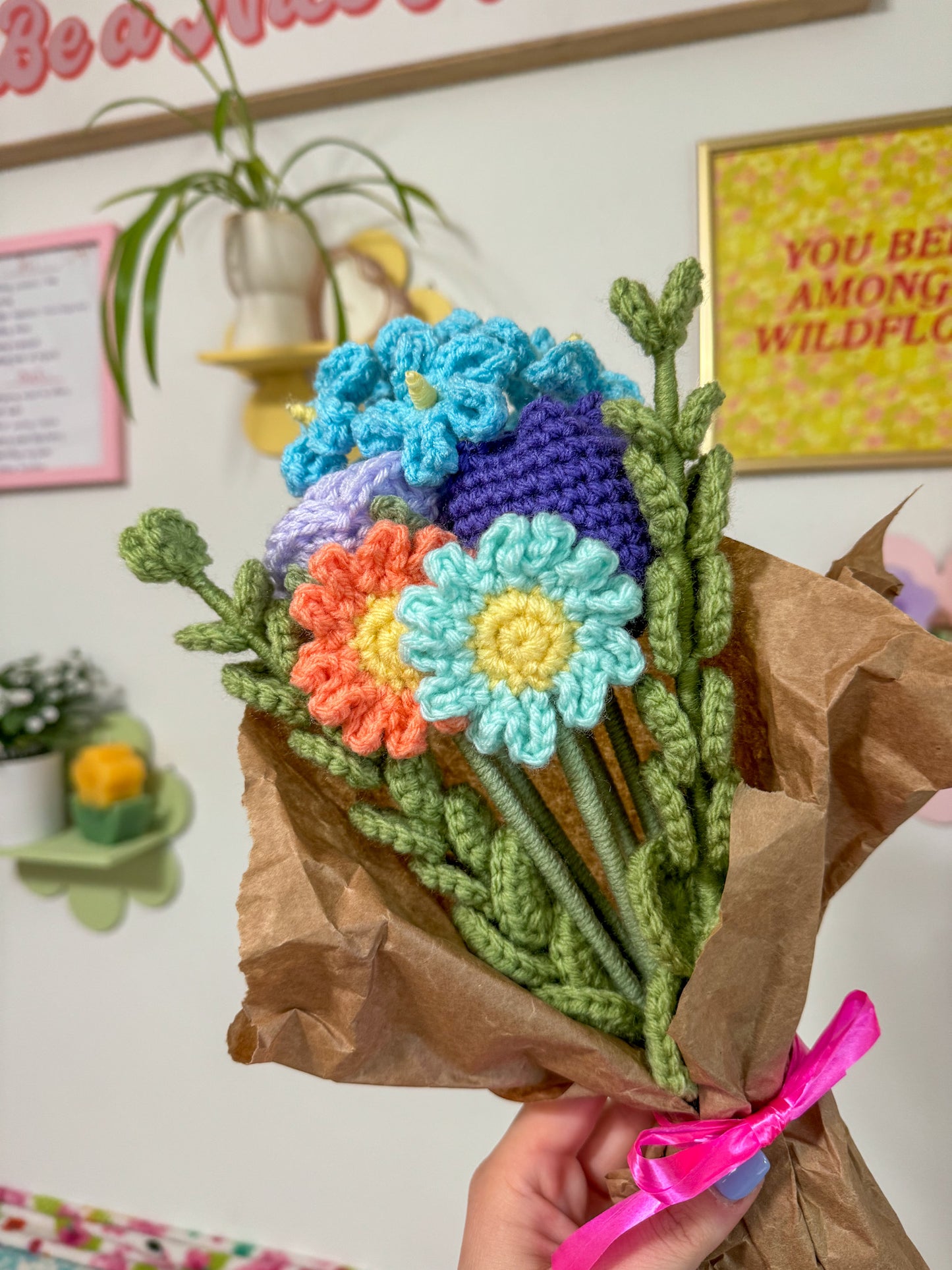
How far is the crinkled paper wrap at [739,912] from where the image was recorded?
1.33 feet

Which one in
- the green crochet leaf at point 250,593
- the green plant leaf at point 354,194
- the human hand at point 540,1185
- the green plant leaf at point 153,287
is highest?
the green plant leaf at point 354,194

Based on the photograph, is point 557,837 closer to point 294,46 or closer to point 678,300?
point 678,300

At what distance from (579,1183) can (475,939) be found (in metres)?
0.25

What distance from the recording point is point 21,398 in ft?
4.12

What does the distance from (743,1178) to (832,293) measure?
0.82 m

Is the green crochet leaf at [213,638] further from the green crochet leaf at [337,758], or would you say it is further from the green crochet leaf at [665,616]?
the green crochet leaf at [665,616]

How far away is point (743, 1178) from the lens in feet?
1.57

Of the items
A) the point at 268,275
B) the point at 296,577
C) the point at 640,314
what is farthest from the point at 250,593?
the point at 268,275

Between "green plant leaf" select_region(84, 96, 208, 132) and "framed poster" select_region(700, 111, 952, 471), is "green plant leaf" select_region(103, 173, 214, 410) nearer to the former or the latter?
"green plant leaf" select_region(84, 96, 208, 132)

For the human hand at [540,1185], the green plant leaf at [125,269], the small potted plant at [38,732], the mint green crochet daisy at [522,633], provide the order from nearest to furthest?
the mint green crochet daisy at [522,633]
the human hand at [540,1185]
the green plant leaf at [125,269]
the small potted plant at [38,732]

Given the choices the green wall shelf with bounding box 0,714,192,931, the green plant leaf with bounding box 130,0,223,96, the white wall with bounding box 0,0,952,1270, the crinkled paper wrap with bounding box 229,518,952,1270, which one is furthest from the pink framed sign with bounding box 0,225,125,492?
the crinkled paper wrap with bounding box 229,518,952,1270

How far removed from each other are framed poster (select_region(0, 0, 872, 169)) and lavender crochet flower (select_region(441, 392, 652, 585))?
2.42 feet

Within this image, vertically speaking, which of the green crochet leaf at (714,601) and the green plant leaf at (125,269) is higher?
the green plant leaf at (125,269)

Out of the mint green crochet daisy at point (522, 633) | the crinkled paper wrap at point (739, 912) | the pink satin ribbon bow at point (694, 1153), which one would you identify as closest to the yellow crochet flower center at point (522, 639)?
the mint green crochet daisy at point (522, 633)
